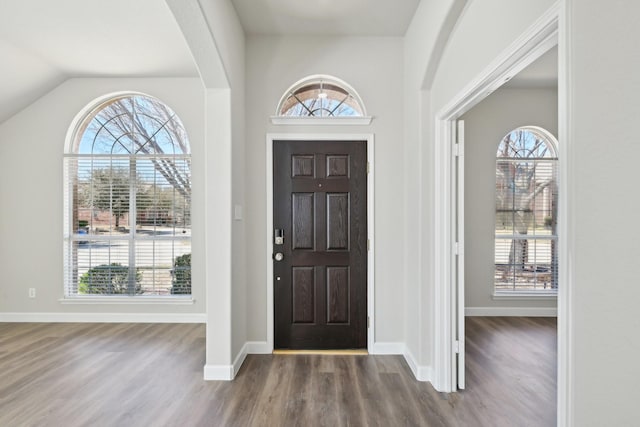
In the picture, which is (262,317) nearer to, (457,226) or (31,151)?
(457,226)

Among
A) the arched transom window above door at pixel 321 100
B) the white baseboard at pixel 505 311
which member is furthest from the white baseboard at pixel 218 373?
the white baseboard at pixel 505 311

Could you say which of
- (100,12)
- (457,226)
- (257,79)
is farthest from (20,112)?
(457,226)

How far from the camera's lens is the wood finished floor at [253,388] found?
222cm

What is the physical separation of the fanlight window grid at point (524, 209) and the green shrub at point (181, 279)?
13.6 ft

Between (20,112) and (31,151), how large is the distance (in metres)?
0.50

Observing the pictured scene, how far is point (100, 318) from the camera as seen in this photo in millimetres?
4148

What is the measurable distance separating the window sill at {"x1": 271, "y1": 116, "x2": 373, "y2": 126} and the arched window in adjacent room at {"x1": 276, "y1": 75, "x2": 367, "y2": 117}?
0.14 meters

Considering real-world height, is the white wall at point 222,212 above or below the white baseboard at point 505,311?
above

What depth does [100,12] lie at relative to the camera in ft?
9.35

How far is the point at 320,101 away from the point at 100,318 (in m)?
3.80

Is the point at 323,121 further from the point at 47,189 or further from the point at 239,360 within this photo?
the point at 47,189

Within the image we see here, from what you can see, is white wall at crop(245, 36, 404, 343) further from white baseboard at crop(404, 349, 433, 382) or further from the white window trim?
the white window trim

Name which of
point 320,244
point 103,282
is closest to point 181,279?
point 103,282

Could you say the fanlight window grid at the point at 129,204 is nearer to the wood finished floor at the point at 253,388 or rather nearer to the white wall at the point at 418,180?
the wood finished floor at the point at 253,388
